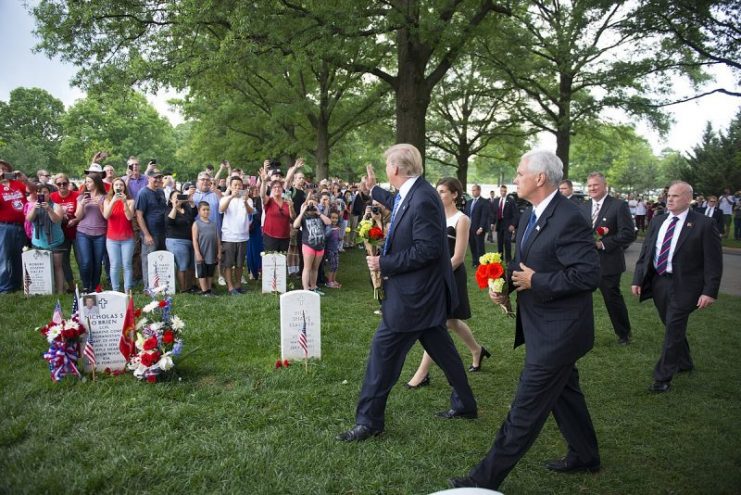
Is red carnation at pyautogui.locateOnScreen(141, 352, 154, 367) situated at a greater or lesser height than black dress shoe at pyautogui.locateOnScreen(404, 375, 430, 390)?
greater

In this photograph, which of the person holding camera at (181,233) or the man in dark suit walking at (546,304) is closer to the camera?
the man in dark suit walking at (546,304)

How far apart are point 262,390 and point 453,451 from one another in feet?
6.84

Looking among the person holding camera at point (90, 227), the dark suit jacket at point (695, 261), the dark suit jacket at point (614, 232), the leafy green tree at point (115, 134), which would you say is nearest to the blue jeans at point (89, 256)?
the person holding camera at point (90, 227)

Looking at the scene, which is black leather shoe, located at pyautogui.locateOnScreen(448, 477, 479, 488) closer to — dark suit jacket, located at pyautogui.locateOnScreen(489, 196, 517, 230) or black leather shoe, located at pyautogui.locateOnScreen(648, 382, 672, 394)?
black leather shoe, located at pyautogui.locateOnScreen(648, 382, 672, 394)

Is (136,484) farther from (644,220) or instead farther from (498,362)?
(644,220)

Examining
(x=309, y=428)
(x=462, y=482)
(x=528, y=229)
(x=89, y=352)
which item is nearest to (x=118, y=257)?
(x=89, y=352)

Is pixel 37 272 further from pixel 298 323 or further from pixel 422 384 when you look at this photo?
pixel 422 384

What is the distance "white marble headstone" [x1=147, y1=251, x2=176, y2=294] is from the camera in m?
8.88

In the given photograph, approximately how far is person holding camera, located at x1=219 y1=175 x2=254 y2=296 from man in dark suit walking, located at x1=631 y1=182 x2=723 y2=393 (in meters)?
7.20

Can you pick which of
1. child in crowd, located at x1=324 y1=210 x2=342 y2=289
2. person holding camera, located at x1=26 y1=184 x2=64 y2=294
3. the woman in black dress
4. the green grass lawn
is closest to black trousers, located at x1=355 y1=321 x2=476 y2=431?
the green grass lawn

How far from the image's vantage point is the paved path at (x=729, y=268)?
12.3 meters

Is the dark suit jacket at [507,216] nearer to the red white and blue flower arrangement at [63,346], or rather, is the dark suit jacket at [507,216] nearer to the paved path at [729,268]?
the paved path at [729,268]

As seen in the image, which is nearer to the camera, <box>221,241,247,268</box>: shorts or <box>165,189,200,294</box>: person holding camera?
<box>165,189,200,294</box>: person holding camera

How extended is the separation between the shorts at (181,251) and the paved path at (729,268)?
35.4ft
